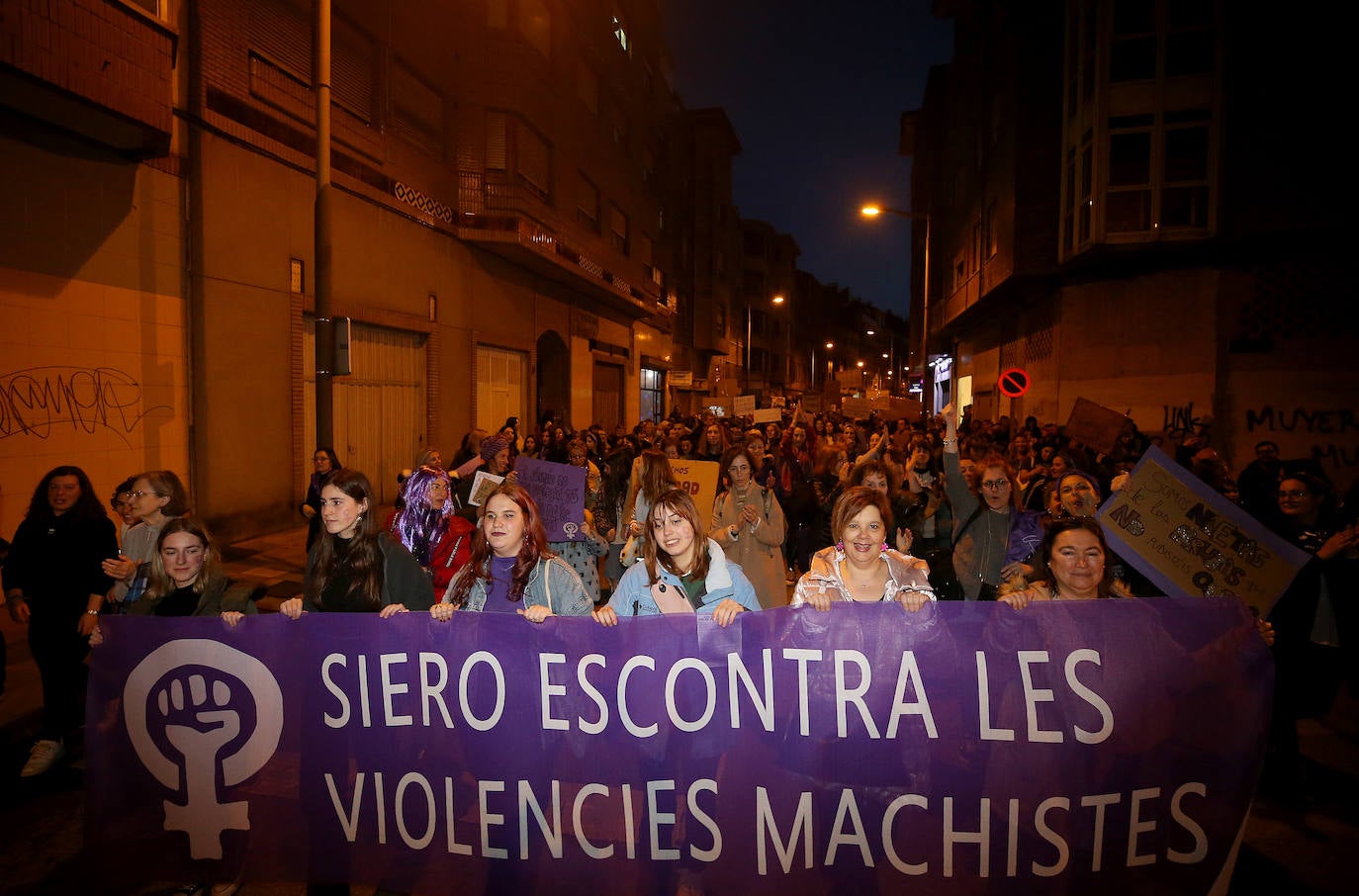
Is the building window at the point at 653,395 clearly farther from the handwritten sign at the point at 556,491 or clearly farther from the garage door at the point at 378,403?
the handwritten sign at the point at 556,491

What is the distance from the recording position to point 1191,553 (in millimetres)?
3854

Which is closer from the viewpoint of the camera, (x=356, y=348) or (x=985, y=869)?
(x=985, y=869)

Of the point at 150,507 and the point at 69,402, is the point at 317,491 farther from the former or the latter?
the point at 69,402

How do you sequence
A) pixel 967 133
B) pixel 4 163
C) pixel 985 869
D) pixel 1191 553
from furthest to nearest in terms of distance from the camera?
pixel 967 133 → pixel 4 163 → pixel 1191 553 → pixel 985 869

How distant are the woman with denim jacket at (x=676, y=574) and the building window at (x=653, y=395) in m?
31.5

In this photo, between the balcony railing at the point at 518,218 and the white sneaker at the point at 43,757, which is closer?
the white sneaker at the point at 43,757

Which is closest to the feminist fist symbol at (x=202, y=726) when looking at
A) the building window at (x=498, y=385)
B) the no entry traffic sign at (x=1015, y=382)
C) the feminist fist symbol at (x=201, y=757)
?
the feminist fist symbol at (x=201, y=757)

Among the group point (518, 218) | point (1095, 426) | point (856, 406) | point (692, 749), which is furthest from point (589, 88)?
point (692, 749)

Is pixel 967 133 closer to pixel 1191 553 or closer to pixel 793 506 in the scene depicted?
pixel 793 506

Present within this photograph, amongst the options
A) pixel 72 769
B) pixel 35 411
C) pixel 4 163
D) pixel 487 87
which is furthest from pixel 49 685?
pixel 487 87

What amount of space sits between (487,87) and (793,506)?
1419cm

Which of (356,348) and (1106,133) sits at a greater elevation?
(1106,133)

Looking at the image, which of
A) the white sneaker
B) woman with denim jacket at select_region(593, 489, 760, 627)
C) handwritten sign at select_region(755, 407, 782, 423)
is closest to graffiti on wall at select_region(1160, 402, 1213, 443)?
handwritten sign at select_region(755, 407, 782, 423)

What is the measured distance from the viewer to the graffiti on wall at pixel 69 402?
7.41 m
